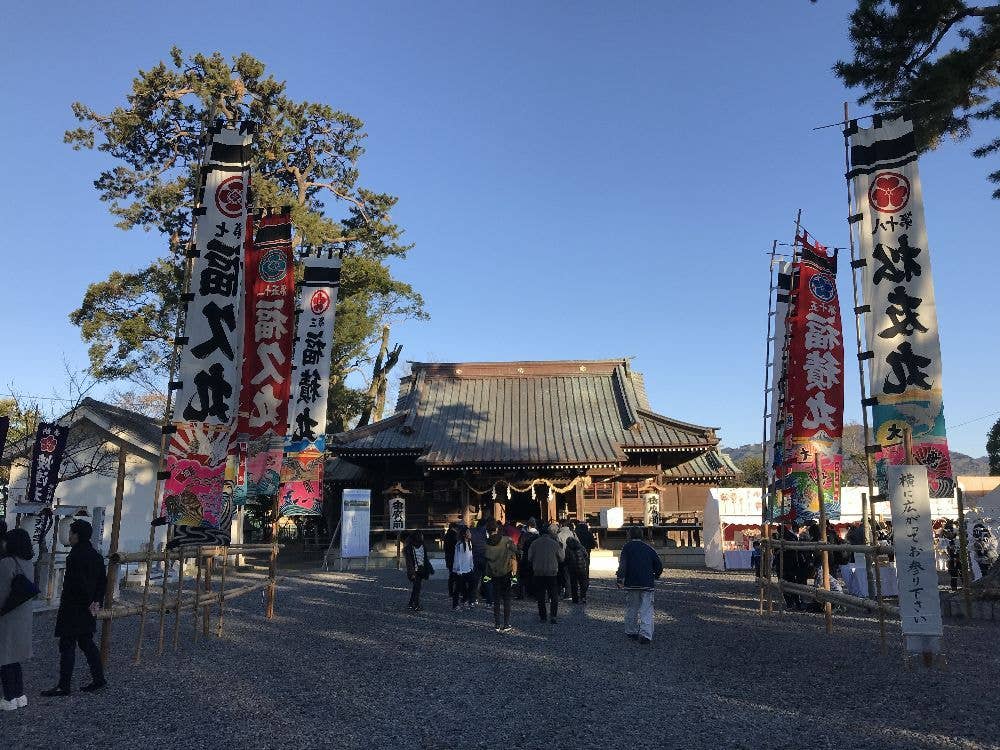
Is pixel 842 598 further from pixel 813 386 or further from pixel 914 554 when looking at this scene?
pixel 813 386

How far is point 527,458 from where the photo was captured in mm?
23031

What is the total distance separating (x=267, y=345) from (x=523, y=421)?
16664 millimetres

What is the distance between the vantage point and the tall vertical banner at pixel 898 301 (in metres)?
7.40

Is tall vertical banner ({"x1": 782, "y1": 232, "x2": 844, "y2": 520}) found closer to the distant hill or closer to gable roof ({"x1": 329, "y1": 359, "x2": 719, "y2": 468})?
gable roof ({"x1": 329, "y1": 359, "x2": 719, "y2": 468})

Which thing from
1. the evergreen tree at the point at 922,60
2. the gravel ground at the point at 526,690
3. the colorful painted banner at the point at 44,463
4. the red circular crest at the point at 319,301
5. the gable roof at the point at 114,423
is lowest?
the gravel ground at the point at 526,690

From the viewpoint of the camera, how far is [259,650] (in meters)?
8.24

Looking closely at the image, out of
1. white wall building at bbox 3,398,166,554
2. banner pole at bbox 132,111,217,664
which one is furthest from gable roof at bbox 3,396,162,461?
banner pole at bbox 132,111,217,664

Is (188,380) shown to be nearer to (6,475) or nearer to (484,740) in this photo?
(484,740)

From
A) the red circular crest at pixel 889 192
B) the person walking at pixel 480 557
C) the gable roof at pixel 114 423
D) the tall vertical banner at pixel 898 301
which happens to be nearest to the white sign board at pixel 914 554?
the tall vertical banner at pixel 898 301

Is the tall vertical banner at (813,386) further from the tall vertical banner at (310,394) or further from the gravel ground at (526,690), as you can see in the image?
the tall vertical banner at (310,394)

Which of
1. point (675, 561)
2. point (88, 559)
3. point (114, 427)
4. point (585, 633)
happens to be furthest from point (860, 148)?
point (114, 427)

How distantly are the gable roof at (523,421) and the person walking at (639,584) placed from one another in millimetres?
13675

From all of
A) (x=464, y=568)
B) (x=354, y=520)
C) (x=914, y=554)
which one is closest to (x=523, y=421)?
(x=354, y=520)

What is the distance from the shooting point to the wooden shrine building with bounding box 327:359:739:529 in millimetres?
23469
